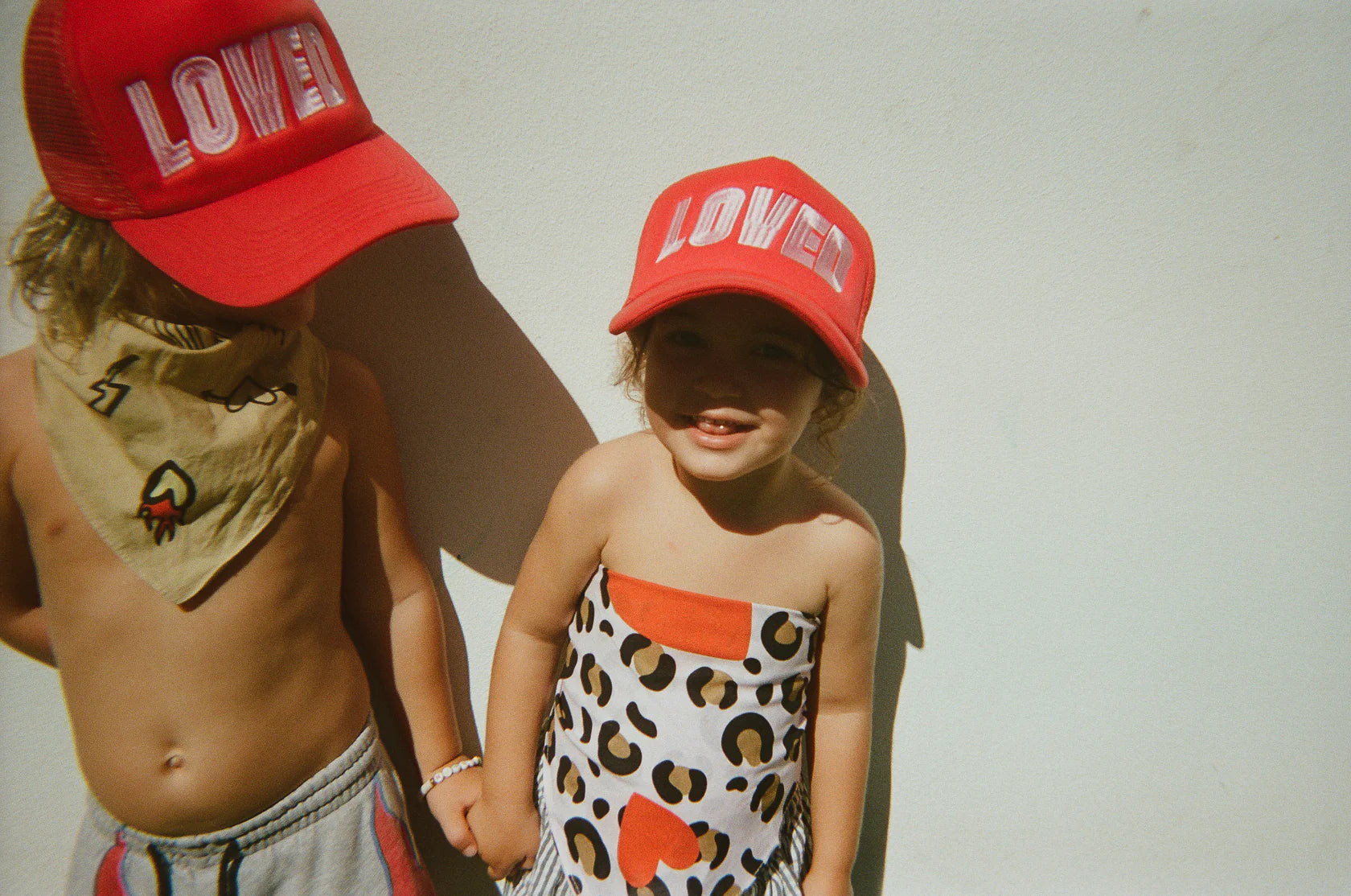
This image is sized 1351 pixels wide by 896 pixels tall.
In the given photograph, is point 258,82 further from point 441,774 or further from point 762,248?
point 441,774

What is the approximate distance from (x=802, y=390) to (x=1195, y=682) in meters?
0.88

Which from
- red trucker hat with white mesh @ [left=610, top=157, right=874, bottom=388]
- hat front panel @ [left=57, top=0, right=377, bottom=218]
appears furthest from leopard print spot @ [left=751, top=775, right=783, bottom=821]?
hat front panel @ [left=57, top=0, right=377, bottom=218]

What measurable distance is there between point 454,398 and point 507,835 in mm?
550

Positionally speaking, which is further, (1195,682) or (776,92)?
(1195,682)

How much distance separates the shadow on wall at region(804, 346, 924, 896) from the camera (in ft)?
3.01

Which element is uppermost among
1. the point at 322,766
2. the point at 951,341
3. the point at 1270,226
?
the point at 1270,226

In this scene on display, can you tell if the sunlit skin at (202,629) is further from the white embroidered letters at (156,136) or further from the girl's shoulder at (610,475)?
the girl's shoulder at (610,475)

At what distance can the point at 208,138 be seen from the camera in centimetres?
60

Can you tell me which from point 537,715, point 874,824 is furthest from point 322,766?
point 874,824

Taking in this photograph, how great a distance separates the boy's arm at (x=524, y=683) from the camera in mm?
796

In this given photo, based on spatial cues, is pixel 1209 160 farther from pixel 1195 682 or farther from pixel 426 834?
pixel 426 834

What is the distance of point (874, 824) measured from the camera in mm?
1056

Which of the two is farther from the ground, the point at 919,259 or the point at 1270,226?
the point at 1270,226

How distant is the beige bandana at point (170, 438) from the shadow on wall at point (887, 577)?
0.65 meters
